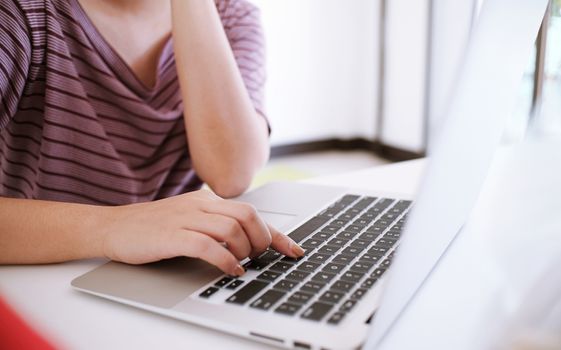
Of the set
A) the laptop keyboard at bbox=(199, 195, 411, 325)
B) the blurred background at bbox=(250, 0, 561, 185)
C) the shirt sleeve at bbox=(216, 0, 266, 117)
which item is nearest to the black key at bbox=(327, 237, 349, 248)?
the laptop keyboard at bbox=(199, 195, 411, 325)

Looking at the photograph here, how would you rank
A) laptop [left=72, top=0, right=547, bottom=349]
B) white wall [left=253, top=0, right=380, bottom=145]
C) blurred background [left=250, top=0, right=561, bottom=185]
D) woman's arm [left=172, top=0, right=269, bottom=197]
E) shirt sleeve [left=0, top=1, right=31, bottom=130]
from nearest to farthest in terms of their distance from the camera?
laptop [left=72, top=0, right=547, bottom=349]
shirt sleeve [left=0, top=1, right=31, bottom=130]
woman's arm [left=172, top=0, right=269, bottom=197]
blurred background [left=250, top=0, right=561, bottom=185]
white wall [left=253, top=0, right=380, bottom=145]

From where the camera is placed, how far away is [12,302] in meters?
0.51

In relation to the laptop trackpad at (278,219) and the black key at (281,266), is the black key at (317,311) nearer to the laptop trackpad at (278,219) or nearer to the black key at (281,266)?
the black key at (281,266)

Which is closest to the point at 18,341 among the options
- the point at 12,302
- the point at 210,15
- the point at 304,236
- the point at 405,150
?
the point at 12,302

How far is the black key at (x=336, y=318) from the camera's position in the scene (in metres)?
0.40

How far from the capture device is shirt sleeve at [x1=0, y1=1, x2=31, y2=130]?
2.35ft

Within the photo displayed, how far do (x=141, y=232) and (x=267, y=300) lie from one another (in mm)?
157

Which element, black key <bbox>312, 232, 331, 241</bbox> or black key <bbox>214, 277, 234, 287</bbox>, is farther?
black key <bbox>312, 232, 331, 241</bbox>

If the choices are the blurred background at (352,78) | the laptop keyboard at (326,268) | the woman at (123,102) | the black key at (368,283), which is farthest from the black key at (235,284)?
the blurred background at (352,78)

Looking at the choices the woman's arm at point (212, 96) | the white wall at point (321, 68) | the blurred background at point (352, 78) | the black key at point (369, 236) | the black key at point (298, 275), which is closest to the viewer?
the black key at point (298, 275)

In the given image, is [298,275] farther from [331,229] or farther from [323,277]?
[331,229]

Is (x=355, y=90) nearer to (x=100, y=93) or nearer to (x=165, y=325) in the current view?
(x=100, y=93)

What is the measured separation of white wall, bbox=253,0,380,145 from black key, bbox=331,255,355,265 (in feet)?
10.1

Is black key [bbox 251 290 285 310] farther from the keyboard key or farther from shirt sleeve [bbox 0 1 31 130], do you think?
shirt sleeve [bbox 0 1 31 130]
